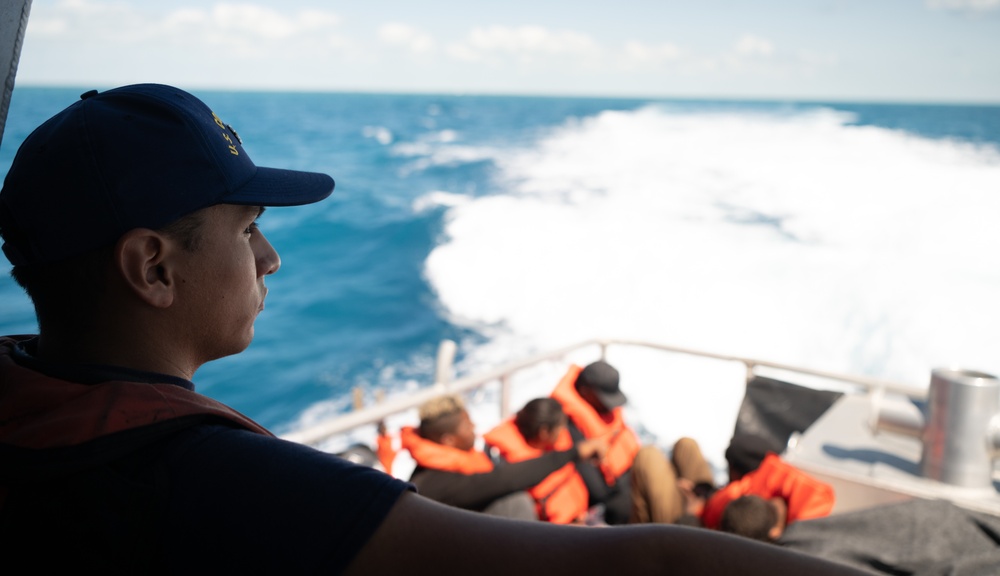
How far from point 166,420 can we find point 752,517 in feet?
8.15

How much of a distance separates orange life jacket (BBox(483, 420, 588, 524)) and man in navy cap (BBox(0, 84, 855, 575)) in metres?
2.66

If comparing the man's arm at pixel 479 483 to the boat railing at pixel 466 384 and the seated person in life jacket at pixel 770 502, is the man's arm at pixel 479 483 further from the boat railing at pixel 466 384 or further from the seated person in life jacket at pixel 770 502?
the seated person in life jacket at pixel 770 502

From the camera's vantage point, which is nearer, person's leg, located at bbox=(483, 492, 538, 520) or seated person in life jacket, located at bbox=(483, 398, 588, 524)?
person's leg, located at bbox=(483, 492, 538, 520)

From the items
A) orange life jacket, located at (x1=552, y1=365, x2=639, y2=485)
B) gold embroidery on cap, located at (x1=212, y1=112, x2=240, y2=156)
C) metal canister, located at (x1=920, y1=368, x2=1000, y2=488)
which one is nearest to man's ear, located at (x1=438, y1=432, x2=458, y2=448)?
orange life jacket, located at (x1=552, y1=365, x2=639, y2=485)

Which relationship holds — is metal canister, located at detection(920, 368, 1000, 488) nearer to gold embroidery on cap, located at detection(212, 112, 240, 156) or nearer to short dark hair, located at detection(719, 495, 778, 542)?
short dark hair, located at detection(719, 495, 778, 542)

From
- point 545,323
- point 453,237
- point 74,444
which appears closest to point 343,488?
point 74,444

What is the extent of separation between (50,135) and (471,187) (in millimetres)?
18606

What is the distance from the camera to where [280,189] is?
74cm

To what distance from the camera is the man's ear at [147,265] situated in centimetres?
65

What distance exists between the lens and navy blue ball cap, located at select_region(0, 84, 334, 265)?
642 mm

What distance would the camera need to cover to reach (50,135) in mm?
670

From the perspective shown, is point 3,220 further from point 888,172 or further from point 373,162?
point 373,162

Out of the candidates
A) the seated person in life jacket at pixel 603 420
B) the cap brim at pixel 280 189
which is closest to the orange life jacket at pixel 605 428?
the seated person in life jacket at pixel 603 420

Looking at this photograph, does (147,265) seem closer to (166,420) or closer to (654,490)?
(166,420)
